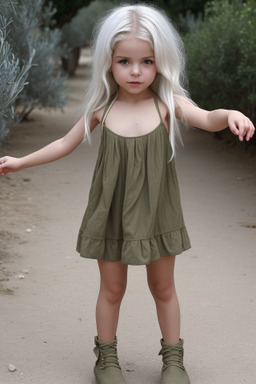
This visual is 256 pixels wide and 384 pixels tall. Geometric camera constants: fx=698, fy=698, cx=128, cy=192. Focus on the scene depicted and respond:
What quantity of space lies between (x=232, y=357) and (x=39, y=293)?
1376mm

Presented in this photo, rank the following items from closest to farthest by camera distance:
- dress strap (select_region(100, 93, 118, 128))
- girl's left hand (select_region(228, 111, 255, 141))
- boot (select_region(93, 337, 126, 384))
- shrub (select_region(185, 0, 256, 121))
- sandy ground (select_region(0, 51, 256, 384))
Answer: girl's left hand (select_region(228, 111, 255, 141)), dress strap (select_region(100, 93, 118, 128)), boot (select_region(93, 337, 126, 384)), sandy ground (select_region(0, 51, 256, 384)), shrub (select_region(185, 0, 256, 121))

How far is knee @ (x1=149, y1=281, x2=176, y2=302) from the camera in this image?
3.11 metres

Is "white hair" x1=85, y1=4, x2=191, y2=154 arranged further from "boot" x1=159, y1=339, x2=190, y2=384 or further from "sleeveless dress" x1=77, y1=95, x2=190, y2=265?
"boot" x1=159, y1=339, x2=190, y2=384

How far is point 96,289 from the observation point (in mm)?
4391

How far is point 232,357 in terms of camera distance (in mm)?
3477

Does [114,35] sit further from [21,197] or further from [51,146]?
[21,197]

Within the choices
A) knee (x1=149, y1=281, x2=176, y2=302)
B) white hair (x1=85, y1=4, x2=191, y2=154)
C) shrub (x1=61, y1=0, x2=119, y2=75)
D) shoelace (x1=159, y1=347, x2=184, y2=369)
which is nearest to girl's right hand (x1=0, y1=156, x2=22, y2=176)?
→ white hair (x1=85, y1=4, x2=191, y2=154)

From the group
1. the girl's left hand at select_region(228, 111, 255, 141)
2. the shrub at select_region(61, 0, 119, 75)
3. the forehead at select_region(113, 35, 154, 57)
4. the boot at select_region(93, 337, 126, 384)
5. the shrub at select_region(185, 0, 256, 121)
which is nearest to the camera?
the girl's left hand at select_region(228, 111, 255, 141)

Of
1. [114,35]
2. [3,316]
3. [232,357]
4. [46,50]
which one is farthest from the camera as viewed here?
[46,50]

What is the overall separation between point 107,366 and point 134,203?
31.1 inches

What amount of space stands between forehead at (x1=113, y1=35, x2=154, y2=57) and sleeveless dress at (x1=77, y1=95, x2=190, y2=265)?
274mm

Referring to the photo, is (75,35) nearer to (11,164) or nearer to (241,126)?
(11,164)

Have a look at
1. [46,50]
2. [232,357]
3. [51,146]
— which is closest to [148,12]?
[51,146]

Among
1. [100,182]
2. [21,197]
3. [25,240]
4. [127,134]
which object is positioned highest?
[127,134]
